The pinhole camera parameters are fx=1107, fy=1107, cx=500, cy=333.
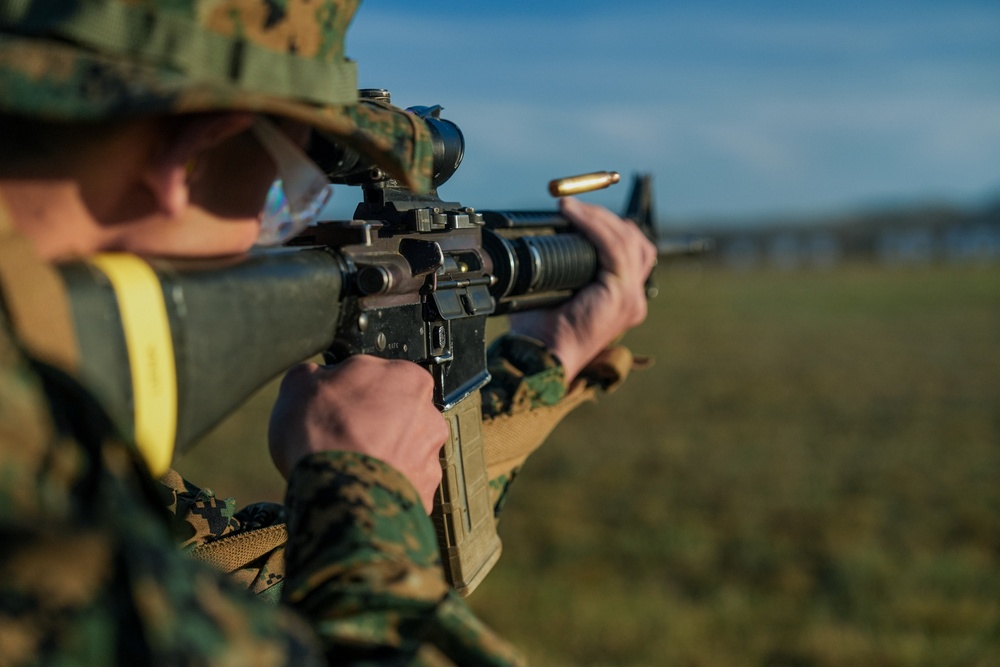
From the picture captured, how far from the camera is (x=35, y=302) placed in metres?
1.54

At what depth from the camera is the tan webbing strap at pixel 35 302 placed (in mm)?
1512

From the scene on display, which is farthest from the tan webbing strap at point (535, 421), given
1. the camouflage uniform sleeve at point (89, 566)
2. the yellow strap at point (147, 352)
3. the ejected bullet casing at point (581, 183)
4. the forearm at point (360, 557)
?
the camouflage uniform sleeve at point (89, 566)

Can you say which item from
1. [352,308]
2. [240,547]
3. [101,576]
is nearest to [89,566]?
[101,576]

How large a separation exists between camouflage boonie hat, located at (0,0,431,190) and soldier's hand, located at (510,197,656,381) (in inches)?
81.2

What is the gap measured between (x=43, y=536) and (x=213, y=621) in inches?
9.6

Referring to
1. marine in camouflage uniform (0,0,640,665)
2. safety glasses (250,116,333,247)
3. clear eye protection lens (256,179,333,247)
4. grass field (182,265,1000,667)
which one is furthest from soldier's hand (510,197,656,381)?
marine in camouflage uniform (0,0,640,665)

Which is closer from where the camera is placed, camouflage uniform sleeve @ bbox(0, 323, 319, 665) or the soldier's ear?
camouflage uniform sleeve @ bbox(0, 323, 319, 665)

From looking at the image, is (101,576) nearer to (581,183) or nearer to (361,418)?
(361,418)

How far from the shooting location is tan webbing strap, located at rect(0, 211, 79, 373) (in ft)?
4.96

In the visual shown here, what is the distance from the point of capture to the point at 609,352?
4207mm

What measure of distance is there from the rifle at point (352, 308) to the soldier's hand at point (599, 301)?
7cm

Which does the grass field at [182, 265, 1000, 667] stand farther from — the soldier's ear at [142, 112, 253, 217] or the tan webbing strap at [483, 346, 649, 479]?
the soldier's ear at [142, 112, 253, 217]

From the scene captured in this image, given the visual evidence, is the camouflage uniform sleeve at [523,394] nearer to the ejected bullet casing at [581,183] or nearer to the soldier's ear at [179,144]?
the ejected bullet casing at [581,183]

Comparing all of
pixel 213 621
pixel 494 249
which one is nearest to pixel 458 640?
pixel 213 621
